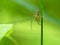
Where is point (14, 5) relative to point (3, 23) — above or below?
above

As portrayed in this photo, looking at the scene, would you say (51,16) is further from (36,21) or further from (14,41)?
(14,41)

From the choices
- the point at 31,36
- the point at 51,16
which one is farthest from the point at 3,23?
the point at 51,16

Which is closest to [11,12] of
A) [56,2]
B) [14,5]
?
[14,5]

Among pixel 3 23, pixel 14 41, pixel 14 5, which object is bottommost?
pixel 14 41

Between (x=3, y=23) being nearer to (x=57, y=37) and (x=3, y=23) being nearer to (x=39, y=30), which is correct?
(x=39, y=30)

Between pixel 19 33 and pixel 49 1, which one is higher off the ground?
pixel 49 1

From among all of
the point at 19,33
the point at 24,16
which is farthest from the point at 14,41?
the point at 24,16
